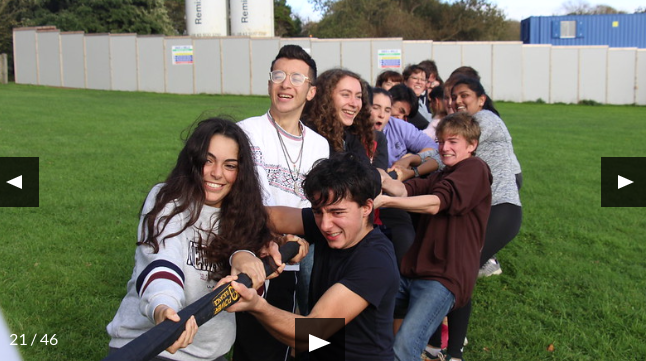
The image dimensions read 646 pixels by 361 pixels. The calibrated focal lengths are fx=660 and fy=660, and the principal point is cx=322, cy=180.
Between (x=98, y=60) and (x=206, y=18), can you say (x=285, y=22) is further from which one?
(x=98, y=60)

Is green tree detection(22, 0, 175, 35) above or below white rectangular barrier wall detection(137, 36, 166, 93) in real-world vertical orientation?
above

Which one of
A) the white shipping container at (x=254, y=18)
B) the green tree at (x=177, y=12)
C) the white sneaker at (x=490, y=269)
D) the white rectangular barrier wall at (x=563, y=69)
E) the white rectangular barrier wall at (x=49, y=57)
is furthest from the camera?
the green tree at (x=177, y=12)

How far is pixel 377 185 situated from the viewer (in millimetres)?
3250

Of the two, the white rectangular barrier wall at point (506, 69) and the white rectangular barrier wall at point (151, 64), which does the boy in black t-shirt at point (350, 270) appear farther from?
the white rectangular barrier wall at point (506, 69)

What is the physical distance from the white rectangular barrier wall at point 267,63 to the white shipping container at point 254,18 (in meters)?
2.27

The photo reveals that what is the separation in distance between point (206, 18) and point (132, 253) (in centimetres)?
3040

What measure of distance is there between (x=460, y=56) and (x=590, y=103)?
24.7 feet

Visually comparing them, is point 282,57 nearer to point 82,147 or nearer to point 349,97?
point 349,97

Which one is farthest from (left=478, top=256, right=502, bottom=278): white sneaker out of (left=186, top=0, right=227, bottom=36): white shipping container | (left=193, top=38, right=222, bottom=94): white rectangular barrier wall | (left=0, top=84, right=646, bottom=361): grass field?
(left=186, top=0, right=227, bottom=36): white shipping container

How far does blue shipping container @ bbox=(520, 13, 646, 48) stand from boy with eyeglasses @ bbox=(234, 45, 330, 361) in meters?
42.5

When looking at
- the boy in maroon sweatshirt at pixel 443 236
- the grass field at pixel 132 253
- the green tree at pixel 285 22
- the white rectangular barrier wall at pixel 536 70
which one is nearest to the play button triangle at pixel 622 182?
the grass field at pixel 132 253

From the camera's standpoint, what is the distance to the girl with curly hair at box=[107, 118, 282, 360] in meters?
2.67

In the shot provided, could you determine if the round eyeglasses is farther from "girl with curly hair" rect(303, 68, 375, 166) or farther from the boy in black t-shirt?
the boy in black t-shirt

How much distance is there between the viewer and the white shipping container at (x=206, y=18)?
3534cm
